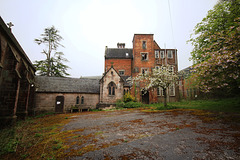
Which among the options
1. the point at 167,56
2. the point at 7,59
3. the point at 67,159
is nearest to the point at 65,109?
the point at 7,59

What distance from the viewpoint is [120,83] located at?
65.0 feet

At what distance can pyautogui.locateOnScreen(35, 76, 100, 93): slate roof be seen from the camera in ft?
59.7

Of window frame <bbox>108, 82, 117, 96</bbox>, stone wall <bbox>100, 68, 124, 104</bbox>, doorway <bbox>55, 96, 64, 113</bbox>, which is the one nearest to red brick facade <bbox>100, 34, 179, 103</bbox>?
stone wall <bbox>100, 68, 124, 104</bbox>

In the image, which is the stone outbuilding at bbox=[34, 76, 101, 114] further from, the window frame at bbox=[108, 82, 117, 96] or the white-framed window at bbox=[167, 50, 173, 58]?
the white-framed window at bbox=[167, 50, 173, 58]

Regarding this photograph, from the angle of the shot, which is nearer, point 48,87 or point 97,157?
point 97,157

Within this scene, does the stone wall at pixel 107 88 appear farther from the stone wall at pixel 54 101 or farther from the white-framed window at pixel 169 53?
the white-framed window at pixel 169 53

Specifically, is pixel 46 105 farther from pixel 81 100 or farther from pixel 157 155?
pixel 157 155

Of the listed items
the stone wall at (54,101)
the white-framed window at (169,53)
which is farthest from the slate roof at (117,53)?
the stone wall at (54,101)

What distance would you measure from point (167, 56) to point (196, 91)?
919 cm

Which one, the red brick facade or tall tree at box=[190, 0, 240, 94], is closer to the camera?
tall tree at box=[190, 0, 240, 94]

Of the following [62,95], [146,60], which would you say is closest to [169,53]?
[146,60]

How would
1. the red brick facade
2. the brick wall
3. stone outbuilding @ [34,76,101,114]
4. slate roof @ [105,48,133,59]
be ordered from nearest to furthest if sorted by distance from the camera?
stone outbuilding @ [34,76,101,114]
the red brick facade
the brick wall
slate roof @ [105,48,133,59]

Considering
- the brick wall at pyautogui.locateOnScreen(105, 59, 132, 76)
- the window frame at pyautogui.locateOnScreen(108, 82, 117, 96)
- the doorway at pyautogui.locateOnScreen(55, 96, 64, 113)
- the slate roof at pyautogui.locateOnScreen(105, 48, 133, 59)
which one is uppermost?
the slate roof at pyautogui.locateOnScreen(105, 48, 133, 59)

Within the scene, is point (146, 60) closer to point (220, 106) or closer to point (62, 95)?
point (220, 106)
